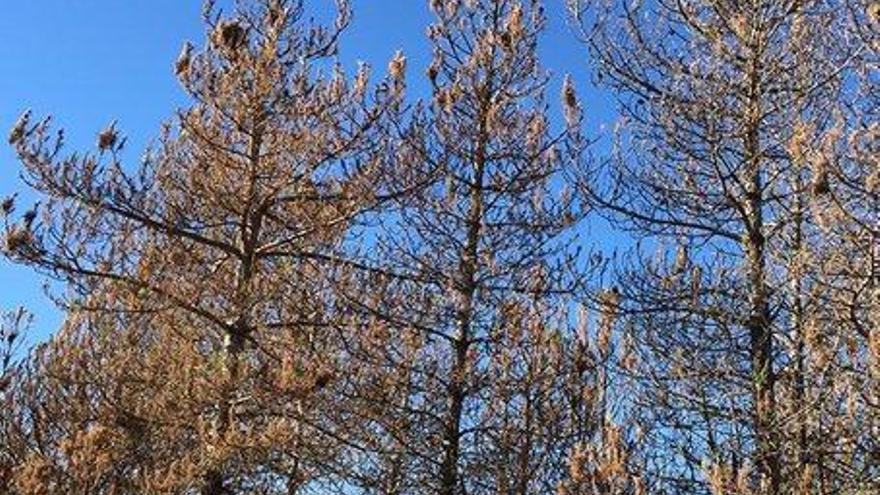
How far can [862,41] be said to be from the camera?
25.0 feet

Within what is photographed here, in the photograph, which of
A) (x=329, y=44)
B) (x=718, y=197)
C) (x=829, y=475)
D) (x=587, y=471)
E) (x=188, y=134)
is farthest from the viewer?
(x=329, y=44)

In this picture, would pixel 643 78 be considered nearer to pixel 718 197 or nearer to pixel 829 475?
pixel 718 197

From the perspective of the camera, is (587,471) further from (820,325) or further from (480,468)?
(480,468)

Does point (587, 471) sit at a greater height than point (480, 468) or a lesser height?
lesser

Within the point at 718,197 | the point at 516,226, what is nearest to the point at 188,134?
the point at 516,226

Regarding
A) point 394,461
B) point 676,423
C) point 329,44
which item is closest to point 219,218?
point 329,44

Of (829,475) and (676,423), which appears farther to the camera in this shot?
(676,423)

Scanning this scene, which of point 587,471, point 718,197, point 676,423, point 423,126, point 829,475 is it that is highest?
point 423,126

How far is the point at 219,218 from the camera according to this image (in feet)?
34.5

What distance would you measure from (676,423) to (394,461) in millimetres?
3262

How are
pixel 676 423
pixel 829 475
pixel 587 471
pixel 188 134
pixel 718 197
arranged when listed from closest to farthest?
1. pixel 587 471
2. pixel 829 475
3. pixel 676 423
4. pixel 718 197
5. pixel 188 134

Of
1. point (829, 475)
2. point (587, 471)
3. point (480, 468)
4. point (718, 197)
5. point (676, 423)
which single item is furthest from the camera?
point (480, 468)

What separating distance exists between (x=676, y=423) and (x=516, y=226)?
3999 millimetres

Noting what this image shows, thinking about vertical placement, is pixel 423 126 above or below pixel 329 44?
below
